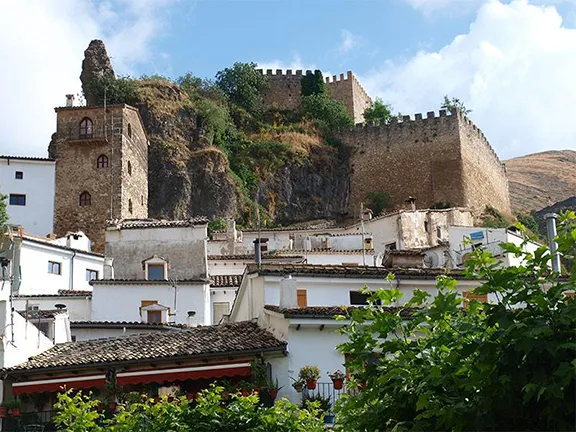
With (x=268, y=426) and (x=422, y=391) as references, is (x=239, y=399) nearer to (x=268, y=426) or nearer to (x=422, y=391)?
(x=268, y=426)

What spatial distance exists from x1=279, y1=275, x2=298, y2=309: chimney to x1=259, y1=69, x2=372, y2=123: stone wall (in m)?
54.2

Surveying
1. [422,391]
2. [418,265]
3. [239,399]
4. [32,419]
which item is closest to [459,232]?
[418,265]

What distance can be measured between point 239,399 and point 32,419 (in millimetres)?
8358

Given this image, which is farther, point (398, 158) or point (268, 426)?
point (398, 158)

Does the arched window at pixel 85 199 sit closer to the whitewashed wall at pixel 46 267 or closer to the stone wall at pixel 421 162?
the whitewashed wall at pixel 46 267

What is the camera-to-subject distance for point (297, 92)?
7481cm

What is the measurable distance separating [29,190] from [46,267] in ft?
42.3

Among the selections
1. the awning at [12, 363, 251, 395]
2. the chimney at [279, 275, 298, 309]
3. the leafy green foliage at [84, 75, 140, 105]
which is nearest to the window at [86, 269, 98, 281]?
the leafy green foliage at [84, 75, 140, 105]

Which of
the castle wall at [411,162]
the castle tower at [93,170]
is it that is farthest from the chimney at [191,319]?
the castle wall at [411,162]

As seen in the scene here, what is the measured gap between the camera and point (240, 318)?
2622 centimetres

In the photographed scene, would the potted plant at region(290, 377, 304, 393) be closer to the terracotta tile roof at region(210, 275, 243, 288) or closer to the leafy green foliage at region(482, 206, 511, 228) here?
the terracotta tile roof at region(210, 275, 243, 288)

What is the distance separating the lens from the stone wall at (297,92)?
74062mm

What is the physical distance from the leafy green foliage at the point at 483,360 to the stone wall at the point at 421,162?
187 ft

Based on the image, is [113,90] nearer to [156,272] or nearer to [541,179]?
[156,272]
